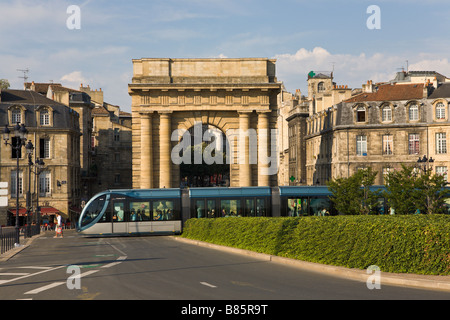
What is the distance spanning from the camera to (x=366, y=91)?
224 ft

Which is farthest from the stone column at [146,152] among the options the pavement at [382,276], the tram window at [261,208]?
the pavement at [382,276]

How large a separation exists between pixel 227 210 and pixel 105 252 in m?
12.8

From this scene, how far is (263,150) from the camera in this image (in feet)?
171

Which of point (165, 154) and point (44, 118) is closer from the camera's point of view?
point (165, 154)

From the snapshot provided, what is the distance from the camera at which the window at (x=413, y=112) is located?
59500 millimetres

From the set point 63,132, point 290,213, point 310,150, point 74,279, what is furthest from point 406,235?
point 310,150

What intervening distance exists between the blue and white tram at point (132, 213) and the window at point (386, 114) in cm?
2860

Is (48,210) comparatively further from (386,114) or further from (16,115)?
(386,114)

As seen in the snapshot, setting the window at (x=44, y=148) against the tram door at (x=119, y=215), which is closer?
the tram door at (x=119, y=215)

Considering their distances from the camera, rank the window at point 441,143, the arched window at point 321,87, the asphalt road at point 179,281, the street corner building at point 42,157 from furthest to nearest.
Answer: the arched window at point 321,87 < the street corner building at point 42,157 < the window at point 441,143 < the asphalt road at point 179,281

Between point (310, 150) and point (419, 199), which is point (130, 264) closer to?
point (419, 199)

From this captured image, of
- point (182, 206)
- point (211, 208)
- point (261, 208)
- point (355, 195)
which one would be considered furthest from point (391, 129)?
point (182, 206)

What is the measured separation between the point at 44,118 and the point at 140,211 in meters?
29.7

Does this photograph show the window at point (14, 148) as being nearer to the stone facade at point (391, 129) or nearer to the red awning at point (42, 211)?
the red awning at point (42, 211)
